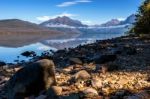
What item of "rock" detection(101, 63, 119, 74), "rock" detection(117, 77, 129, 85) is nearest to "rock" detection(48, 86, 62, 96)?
"rock" detection(117, 77, 129, 85)

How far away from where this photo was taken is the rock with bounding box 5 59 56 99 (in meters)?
15.0

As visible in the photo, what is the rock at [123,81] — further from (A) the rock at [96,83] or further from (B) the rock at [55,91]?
(B) the rock at [55,91]

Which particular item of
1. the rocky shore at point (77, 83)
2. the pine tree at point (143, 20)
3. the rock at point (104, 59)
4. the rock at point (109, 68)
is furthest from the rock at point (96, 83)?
the pine tree at point (143, 20)

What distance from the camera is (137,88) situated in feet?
48.3

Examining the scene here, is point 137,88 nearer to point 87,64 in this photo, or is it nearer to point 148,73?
point 148,73

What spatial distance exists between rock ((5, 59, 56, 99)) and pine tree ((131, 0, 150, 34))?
3080cm

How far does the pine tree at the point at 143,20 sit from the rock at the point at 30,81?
3080 cm

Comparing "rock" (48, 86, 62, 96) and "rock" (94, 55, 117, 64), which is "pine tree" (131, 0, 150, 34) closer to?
"rock" (94, 55, 117, 64)

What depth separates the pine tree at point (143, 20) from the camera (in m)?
45.2

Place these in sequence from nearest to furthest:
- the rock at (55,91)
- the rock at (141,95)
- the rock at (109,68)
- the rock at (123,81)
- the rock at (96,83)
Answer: the rock at (141,95), the rock at (55,91), the rock at (96,83), the rock at (123,81), the rock at (109,68)

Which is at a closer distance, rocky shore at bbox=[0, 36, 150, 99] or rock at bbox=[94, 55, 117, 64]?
rocky shore at bbox=[0, 36, 150, 99]

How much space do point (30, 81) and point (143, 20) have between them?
3264cm

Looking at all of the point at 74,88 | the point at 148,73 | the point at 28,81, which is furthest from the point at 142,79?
the point at 28,81

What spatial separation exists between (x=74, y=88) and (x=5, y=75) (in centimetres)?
640
